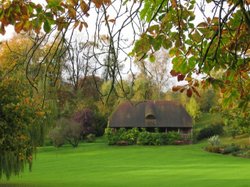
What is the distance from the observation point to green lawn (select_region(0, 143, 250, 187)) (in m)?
19.6

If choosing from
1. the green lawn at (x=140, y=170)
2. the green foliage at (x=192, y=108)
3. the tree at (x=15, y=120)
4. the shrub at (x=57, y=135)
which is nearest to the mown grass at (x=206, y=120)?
the green foliage at (x=192, y=108)

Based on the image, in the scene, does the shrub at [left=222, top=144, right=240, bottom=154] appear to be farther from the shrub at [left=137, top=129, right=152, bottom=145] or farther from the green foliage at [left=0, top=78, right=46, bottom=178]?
the green foliage at [left=0, top=78, right=46, bottom=178]

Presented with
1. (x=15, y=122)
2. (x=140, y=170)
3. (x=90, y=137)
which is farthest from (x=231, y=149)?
(x=15, y=122)

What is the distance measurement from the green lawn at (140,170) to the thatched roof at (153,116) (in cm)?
660

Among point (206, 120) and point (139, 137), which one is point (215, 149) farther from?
point (206, 120)

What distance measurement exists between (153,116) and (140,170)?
915 inches

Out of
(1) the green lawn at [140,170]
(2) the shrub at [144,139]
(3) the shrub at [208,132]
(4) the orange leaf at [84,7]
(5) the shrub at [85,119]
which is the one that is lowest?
(1) the green lawn at [140,170]

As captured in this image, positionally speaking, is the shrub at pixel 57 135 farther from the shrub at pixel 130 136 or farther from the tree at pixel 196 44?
the tree at pixel 196 44

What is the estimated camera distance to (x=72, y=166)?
94.4 feet

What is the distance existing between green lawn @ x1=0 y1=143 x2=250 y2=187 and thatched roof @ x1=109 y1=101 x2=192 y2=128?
660cm

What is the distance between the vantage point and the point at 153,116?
48.3 m

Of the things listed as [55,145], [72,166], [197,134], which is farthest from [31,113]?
[197,134]

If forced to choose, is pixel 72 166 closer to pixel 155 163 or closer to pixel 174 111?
pixel 155 163

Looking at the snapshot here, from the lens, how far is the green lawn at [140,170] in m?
19.6
